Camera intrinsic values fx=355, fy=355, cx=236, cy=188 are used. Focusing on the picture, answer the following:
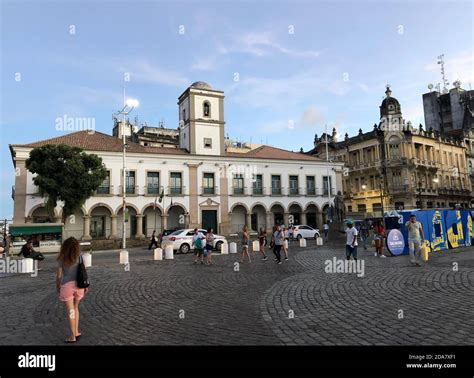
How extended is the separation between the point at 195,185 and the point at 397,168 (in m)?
28.9

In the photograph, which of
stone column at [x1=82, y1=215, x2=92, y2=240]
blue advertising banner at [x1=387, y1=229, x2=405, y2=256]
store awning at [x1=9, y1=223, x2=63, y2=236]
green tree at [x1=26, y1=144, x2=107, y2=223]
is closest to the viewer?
blue advertising banner at [x1=387, y1=229, x2=405, y2=256]

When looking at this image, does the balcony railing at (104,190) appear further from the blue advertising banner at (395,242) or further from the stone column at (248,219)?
the blue advertising banner at (395,242)

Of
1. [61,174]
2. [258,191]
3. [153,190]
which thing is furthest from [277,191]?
[61,174]

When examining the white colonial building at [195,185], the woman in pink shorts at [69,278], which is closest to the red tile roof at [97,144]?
the white colonial building at [195,185]

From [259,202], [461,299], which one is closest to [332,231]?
[259,202]

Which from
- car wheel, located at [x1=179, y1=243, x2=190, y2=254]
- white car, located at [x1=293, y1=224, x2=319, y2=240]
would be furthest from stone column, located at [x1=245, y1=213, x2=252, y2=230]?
car wheel, located at [x1=179, y1=243, x2=190, y2=254]

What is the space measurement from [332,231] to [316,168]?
34.0 ft

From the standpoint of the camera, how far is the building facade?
160ft

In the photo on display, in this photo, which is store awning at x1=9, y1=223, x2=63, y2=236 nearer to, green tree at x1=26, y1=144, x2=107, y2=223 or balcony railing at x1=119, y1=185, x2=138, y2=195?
green tree at x1=26, y1=144, x2=107, y2=223

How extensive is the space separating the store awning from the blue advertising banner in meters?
23.4

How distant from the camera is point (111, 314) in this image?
707 cm

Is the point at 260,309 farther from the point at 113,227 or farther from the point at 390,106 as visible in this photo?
the point at 390,106

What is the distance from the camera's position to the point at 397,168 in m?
49.2
